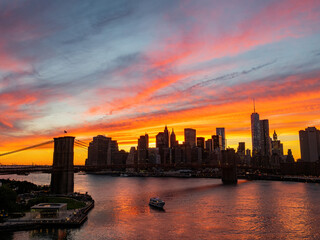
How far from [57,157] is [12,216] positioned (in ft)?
80.2

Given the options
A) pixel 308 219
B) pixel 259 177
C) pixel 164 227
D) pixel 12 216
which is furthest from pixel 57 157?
pixel 259 177

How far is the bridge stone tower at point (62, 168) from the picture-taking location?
66.7 metres

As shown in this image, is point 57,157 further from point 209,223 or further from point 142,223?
point 209,223

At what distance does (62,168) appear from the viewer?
66.6 meters

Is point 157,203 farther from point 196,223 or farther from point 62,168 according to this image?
point 62,168

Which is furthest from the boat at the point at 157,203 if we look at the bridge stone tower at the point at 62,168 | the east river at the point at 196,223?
the bridge stone tower at the point at 62,168

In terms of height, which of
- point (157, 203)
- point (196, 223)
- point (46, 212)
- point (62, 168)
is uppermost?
point (62, 168)

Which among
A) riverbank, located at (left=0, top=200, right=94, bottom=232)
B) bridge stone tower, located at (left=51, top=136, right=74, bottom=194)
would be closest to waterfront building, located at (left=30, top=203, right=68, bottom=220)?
riverbank, located at (left=0, top=200, right=94, bottom=232)

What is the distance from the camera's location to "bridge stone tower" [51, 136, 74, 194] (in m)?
66.7

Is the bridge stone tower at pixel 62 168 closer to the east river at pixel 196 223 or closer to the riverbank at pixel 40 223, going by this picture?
the east river at pixel 196 223

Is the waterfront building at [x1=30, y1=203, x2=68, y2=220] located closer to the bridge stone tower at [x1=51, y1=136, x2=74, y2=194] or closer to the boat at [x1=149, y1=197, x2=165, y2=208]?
the bridge stone tower at [x1=51, y1=136, x2=74, y2=194]

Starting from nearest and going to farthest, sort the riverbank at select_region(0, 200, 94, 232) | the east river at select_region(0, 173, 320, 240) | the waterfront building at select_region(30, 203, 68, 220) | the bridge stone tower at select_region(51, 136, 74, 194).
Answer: the east river at select_region(0, 173, 320, 240) → the riverbank at select_region(0, 200, 94, 232) → the waterfront building at select_region(30, 203, 68, 220) → the bridge stone tower at select_region(51, 136, 74, 194)

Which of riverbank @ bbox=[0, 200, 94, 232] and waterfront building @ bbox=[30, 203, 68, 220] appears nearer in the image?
riverbank @ bbox=[0, 200, 94, 232]

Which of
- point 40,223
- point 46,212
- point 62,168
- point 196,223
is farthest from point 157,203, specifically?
point 40,223
